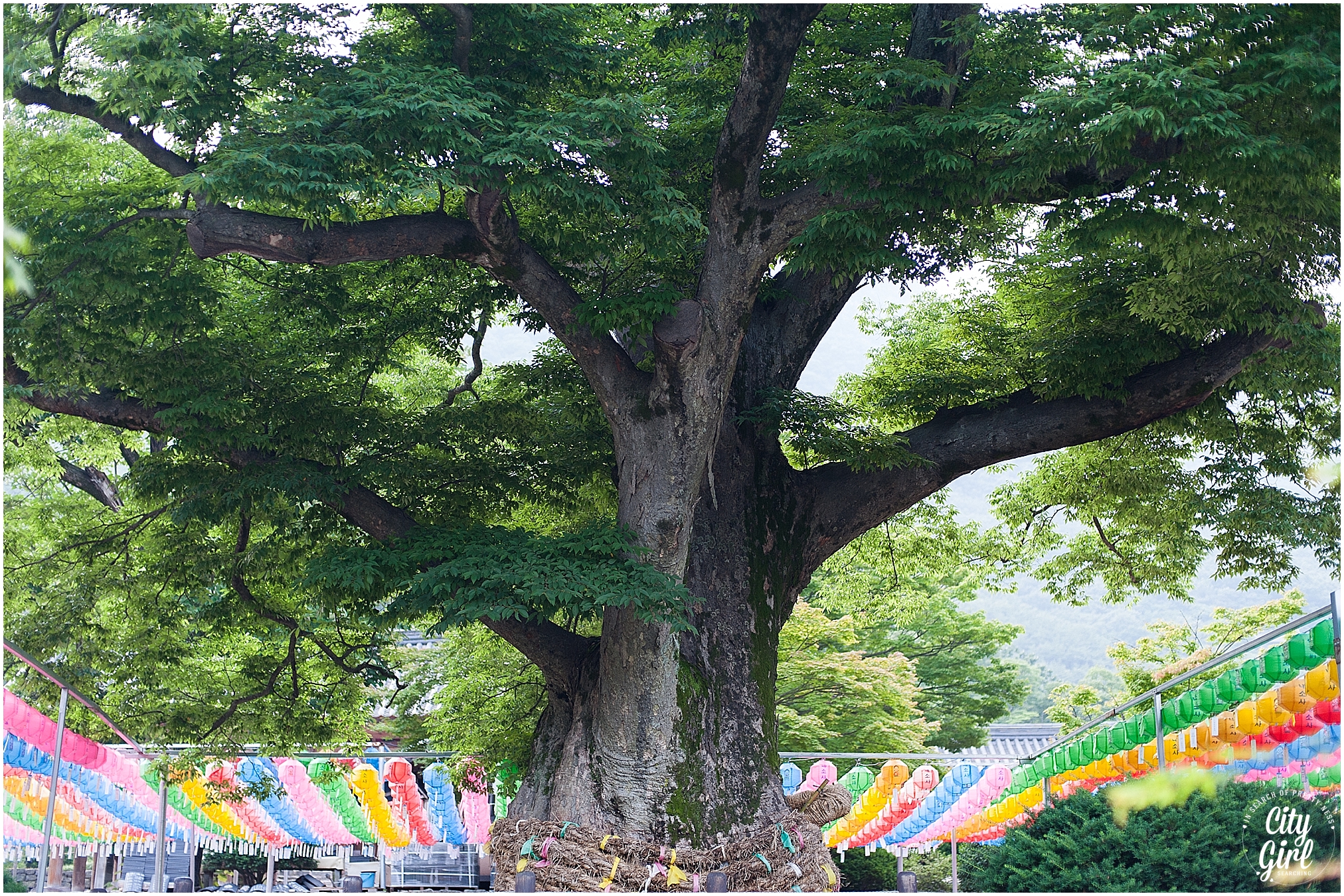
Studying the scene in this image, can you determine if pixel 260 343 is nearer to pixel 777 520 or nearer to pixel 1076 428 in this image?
pixel 777 520

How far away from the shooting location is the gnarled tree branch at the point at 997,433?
8.84m

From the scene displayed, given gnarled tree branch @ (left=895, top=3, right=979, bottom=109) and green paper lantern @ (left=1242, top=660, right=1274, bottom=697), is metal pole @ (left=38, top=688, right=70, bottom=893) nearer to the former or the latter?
gnarled tree branch @ (left=895, top=3, right=979, bottom=109)

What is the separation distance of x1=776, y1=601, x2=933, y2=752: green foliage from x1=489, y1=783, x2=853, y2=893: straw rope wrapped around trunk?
10333 millimetres

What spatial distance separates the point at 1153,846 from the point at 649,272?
550 cm

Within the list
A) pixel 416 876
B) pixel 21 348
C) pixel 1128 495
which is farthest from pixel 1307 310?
pixel 416 876

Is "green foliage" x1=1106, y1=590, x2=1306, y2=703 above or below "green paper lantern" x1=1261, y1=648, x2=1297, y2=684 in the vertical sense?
above

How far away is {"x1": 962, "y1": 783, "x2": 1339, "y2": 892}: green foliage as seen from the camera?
5691 millimetres

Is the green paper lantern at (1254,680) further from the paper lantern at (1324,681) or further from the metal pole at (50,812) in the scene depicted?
the metal pole at (50,812)

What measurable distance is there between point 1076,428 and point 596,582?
4.32 metres

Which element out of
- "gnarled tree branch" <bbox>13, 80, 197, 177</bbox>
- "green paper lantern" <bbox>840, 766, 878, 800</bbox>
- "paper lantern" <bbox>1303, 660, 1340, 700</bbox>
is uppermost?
"gnarled tree branch" <bbox>13, 80, 197, 177</bbox>

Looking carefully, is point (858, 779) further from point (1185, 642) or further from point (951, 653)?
point (951, 653)

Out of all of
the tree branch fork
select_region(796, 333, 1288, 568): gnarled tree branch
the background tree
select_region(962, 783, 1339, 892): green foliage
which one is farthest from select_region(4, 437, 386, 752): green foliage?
the background tree

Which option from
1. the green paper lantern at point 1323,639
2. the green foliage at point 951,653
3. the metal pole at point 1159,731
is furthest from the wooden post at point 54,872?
the green paper lantern at point 1323,639

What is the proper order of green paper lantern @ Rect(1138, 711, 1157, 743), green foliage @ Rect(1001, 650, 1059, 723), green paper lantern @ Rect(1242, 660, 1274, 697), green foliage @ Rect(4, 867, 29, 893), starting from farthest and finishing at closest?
green foliage @ Rect(1001, 650, 1059, 723)
green paper lantern @ Rect(1138, 711, 1157, 743)
green foliage @ Rect(4, 867, 29, 893)
green paper lantern @ Rect(1242, 660, 1274, 697)
